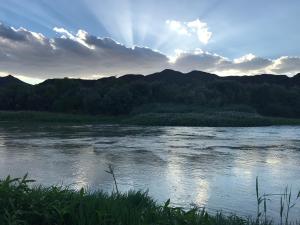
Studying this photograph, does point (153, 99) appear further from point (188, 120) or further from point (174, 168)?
point (174, 168)

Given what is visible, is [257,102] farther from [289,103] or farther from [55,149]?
[55,149]

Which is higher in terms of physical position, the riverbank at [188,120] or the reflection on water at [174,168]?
the riverbank at [188,120]

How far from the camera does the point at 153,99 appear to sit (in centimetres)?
8650

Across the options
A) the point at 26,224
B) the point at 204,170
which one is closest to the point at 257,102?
the point at 204,170

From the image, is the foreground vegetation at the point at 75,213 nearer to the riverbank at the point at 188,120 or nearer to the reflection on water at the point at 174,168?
the reflection on water at the point at 174,168

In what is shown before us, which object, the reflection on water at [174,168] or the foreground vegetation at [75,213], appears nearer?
the foreground vegetation at [75,213]

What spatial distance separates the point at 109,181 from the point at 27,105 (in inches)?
3248

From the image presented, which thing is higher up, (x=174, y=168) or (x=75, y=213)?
(x=75, y=213)

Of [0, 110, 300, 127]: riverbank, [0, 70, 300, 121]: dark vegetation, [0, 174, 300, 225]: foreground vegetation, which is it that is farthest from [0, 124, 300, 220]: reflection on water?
[0, 70, 300, 121]: dark vegetation

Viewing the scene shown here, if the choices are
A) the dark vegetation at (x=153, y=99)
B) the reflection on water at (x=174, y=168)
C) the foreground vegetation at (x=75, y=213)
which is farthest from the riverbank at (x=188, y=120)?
the foreground vegetation at (x=75, y=213)

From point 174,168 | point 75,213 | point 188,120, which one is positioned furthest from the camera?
point 188,120

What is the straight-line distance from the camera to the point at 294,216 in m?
10.9

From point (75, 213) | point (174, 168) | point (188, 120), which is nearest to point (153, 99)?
point (188, 120)

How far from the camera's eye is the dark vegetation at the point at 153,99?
79950mm
